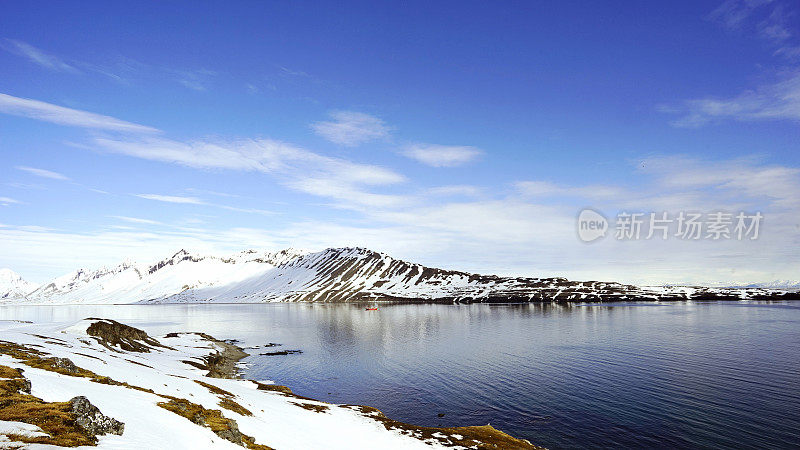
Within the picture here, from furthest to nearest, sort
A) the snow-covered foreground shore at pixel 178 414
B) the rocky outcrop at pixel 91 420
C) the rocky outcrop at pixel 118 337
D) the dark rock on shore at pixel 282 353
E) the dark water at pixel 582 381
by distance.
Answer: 1. the dark rock on shore at pixel 282 353
2. the rocky outcrop at pixel 118 337
3. the dark water at pixel 582 381
4. the snow-covered foreground shore at pixel 178 414
5. the rocky outcrop at pixel 91 420

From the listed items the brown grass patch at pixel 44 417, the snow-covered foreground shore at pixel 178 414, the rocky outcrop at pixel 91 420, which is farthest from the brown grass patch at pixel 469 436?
the brown grass patch at pixel 44 417

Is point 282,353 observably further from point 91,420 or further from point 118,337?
point 91,420

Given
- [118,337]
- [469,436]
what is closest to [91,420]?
[469,436]

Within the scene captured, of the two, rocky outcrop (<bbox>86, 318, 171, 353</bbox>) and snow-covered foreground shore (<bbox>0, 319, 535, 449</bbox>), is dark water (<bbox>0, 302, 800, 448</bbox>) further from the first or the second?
rocky outcrop (<bbox>86, 318, 171, 353</bbox>)

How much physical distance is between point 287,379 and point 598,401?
4746cm

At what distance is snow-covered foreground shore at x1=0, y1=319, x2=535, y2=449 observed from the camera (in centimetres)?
2123

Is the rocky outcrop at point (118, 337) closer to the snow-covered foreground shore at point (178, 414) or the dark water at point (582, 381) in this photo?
the snow-covered foreground shore at point (178, 414)

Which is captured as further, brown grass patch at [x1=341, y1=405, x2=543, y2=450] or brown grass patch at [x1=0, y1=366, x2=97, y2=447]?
brown grass patch at [x1=341, y1=405, x2=543, y2=450]

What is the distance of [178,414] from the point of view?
28.5m

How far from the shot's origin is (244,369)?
3110 inches

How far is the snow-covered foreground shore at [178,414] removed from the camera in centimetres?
2123

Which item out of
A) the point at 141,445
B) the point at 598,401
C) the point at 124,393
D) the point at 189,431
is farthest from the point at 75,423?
the point at 598,401

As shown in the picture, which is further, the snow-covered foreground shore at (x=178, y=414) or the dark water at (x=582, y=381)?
the dark water at (x=582, y=381)

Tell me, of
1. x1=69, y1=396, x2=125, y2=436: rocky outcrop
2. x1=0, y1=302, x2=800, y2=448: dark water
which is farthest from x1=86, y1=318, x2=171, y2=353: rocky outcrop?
x1=69, y1=396, x2=125, y2=436: rocky outcrop
